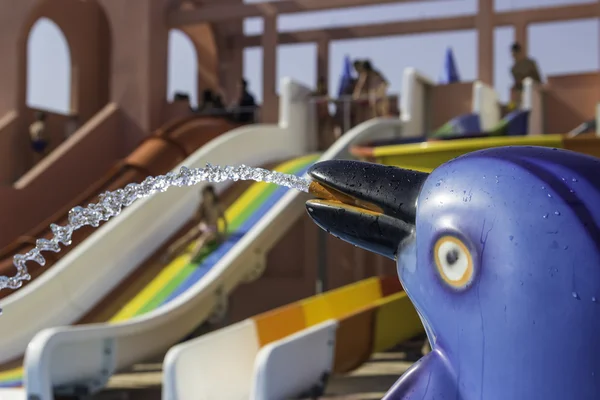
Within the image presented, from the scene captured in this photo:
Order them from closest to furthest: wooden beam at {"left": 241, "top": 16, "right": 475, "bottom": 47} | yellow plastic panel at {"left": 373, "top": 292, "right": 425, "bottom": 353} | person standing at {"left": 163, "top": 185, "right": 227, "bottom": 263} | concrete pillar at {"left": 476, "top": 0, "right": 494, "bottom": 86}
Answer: yellow plastic panel at {"left": 373, "top": 292, "right": 425, "bottom": 353} < person standing at {"left": 163, "top": 185, "right": 227, "bottom": 263} < concrete pillar at {"left": 476, "top": 0, "right": 494, "bottom": 86} < wooden beam at {"left": 241, "top": 16, "right": 475, "bottom": 47}

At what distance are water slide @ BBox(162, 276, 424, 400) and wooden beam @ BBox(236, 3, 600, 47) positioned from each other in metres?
5.23

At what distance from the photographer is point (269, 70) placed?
10.2 m

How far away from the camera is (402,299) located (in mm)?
6016

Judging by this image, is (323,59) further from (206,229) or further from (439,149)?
(439,149)

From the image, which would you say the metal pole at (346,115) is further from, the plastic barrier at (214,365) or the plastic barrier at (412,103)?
the plastic barrier at (214,365)

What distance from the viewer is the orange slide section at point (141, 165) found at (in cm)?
725

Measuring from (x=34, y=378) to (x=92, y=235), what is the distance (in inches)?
99.1

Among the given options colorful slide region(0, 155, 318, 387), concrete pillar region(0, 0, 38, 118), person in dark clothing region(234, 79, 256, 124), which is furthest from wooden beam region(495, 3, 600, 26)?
concrete pillar region(0, 0, 38, 118)

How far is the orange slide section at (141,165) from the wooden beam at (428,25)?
2942 millimetres

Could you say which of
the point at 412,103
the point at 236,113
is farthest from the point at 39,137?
the point at 412,103

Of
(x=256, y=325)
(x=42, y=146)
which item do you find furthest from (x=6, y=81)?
(x=256, y=325)

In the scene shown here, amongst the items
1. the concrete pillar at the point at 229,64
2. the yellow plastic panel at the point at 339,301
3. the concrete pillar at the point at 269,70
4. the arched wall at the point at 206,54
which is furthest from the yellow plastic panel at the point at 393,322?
the arched wall at the point at 206,54

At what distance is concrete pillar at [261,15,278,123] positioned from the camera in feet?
32.7

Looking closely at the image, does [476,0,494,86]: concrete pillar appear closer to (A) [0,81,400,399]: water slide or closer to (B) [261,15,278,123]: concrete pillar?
(A) [0,81,400,399]: water slide
